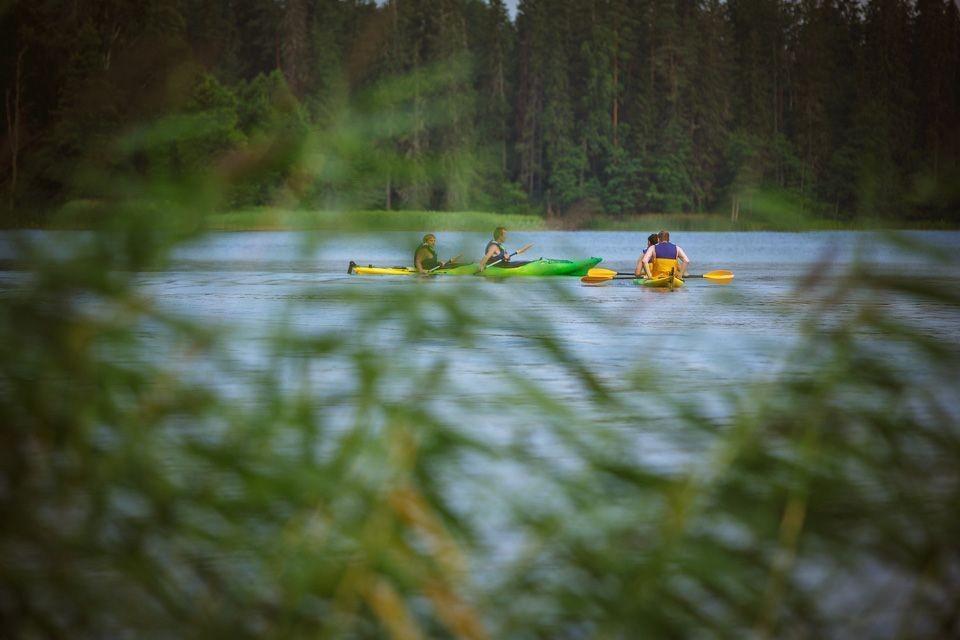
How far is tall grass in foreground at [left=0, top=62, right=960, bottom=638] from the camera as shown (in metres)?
1.92

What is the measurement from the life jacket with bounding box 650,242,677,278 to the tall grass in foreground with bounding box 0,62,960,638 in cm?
1984

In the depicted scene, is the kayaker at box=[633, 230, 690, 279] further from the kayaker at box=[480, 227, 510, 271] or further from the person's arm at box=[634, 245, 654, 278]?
the kayaker at box=[480, 227, 510, 271]

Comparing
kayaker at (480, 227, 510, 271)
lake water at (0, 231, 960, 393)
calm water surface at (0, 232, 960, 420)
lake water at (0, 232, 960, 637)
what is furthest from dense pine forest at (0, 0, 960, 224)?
lake water at (0, 232, 960, 637)

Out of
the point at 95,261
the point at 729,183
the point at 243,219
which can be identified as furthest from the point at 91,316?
the point at 729,183

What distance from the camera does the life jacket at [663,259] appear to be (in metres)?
21.9

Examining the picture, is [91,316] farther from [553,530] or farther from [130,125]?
[553,530]

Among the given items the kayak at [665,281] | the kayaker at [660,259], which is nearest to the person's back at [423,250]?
the kayak at [665,281]

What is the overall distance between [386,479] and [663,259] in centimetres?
2037

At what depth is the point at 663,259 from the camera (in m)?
22.0

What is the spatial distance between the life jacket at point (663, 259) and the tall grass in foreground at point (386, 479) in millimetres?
19845

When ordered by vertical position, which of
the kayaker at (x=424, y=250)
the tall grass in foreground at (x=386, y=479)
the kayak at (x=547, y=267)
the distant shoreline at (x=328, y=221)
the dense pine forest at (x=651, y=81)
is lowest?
the kayak at (x=547, y=267)

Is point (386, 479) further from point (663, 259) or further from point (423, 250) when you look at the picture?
point (663, 259)

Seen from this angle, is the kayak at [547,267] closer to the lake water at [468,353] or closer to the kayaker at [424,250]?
the kayaker at [424,250]

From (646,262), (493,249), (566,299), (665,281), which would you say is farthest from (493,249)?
(646,262)
